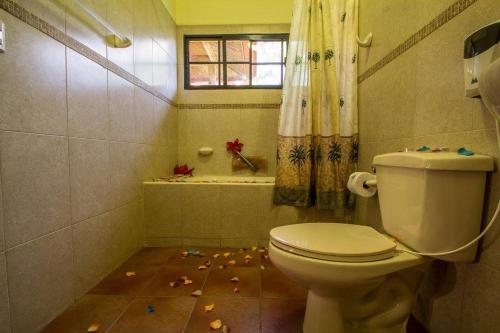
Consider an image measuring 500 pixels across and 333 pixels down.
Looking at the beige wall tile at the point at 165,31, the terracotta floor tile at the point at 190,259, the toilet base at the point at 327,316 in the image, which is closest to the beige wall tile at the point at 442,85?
the toilet base at the point at 327,316

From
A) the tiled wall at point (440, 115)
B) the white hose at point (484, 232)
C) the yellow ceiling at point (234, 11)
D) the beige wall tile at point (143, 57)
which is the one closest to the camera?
the white hose at point (484, 232)

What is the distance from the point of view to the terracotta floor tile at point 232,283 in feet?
3.93

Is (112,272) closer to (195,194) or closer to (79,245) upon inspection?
(79,245)

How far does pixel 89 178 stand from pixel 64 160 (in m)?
0.17

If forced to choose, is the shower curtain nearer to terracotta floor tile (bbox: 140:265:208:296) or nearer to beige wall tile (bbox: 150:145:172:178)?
terracotta floor tile (bbox: 140:265:208:296)

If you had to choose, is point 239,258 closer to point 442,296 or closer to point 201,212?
point 201,212

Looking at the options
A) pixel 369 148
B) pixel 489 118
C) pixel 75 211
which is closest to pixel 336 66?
pixel 369 148

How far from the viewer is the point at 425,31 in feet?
3.17

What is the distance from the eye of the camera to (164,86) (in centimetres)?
211

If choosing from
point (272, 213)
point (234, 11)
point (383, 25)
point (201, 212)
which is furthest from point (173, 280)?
point (234, 11)

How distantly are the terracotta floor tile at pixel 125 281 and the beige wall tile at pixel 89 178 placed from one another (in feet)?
1.26

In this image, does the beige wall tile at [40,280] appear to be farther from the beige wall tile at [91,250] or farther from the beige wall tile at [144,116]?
the beige wall tile at [144,116]

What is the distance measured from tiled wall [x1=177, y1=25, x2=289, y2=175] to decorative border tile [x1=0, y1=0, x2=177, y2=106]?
0.83 metres

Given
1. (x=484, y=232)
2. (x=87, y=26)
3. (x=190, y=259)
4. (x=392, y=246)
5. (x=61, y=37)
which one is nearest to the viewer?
(x=484, y=232)
